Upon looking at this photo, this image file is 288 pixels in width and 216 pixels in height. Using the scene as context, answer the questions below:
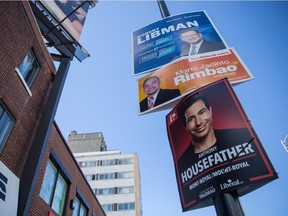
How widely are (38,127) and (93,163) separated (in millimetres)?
47089

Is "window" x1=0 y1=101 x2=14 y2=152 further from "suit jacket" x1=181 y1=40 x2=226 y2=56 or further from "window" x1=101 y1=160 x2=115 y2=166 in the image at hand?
"window" x1=101 y1=160 x2=115 y2=166

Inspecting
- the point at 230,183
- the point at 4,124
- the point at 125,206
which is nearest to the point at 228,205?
the point at 230,183

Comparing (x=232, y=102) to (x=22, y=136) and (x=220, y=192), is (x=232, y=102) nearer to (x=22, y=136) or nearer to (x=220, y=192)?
(x=220, y=192)

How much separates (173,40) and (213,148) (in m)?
6.98

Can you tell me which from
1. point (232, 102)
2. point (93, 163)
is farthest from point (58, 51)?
point (93, 163)

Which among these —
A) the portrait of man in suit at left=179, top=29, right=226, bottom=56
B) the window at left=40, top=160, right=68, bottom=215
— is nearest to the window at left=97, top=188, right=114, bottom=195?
the window at left=40, top=160, right=68, bottom=215

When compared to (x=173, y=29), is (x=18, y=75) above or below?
below

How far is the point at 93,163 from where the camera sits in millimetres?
55625

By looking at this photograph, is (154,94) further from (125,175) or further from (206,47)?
(125,175)

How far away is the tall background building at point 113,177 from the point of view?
1896 inches

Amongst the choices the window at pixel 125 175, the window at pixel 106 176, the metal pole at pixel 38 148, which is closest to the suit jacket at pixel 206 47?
the metal pole at pixel 38 148

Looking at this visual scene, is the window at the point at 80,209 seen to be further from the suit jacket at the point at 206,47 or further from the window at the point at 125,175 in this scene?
the window at the point at 125,175

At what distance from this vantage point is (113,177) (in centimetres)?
5250

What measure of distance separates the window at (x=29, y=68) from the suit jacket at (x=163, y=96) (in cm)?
474
